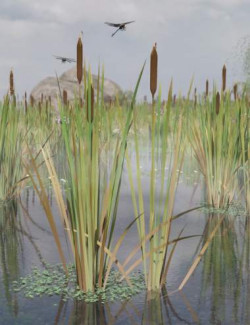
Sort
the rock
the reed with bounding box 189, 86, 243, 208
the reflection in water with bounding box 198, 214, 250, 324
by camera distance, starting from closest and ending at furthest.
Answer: the reflection in water with bounding box 198, 214, 250, 324, the reed with bounding box 189, 86, 243, 208, the rock

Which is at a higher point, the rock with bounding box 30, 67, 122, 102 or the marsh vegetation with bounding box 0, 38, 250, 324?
the rock with bounding box 30, 67, 122, 102

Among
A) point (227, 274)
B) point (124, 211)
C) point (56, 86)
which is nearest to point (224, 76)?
point (124, 211)

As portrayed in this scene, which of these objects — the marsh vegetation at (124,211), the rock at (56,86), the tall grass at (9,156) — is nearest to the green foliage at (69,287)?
the marsh vegetation at (124,211)

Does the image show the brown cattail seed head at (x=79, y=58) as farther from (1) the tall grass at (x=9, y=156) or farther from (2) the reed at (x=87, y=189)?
(1) the tall grass at (x=9, y=156)

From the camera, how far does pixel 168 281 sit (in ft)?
10.1

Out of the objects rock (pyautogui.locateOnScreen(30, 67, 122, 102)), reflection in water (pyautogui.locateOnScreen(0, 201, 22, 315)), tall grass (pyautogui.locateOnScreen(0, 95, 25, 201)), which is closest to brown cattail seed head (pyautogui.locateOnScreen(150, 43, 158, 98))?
reflection in water (pyautogui.locateOnScreen(0, 201, 22, 315))

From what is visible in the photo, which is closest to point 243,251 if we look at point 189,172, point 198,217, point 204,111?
point 198,217

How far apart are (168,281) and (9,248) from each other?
52.8 inches

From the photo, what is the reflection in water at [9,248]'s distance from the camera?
9.50ft

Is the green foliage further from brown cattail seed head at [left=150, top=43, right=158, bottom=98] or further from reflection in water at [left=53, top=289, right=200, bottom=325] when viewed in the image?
brown cattail seed head at [left=150, top=43, right=158, bottom=98]

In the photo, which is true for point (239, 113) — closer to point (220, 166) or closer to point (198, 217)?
point (220, 166)

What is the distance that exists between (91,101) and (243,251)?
1.86 m

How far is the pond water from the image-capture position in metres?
2.61

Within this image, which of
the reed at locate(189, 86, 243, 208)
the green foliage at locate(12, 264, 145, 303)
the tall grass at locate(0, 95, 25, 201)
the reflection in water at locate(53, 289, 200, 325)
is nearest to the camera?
the reflection in water at locate(53, 289, 200, 325)
